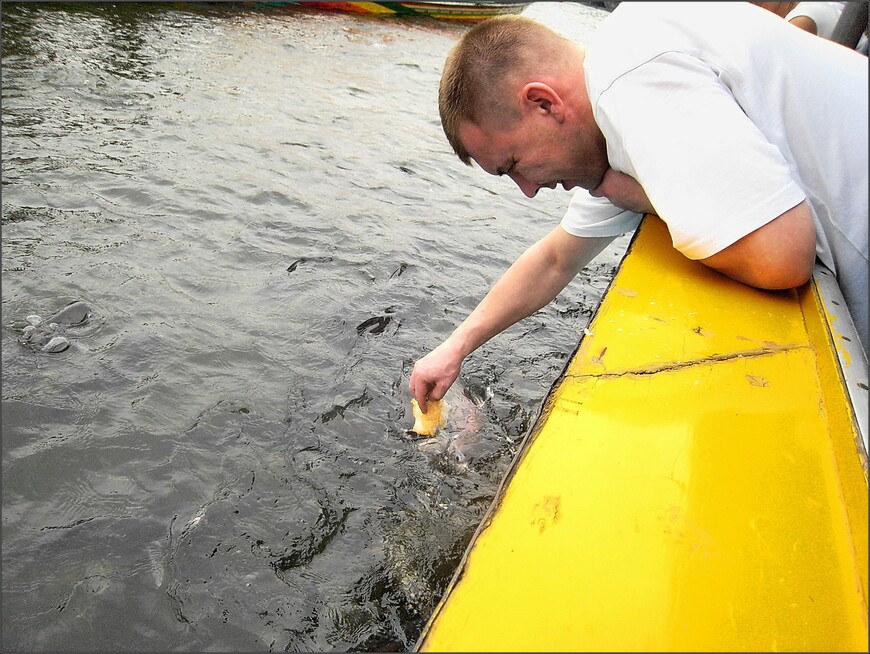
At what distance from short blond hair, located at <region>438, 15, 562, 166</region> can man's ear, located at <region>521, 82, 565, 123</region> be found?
1.9 inches

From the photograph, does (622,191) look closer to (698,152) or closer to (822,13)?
(698,152)

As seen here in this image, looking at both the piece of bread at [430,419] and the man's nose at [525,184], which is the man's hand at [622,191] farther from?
the piece of bread at [430,419]

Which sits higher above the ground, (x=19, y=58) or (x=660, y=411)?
(x=660, y=411)

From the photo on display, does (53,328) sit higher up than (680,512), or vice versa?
(680,512)

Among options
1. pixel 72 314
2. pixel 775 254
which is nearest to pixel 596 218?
pixel 775 254

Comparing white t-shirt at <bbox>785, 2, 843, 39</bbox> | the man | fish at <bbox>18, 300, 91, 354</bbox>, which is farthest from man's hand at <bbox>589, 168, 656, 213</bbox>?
white t-shirt at <bbox>785, 2, 843, 39</bbox>

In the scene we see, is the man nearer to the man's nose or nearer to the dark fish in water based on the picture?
the man's nose

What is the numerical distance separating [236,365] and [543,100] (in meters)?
1.78

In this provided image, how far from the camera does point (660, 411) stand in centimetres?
130

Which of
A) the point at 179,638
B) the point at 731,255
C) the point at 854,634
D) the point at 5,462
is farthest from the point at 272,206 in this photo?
the point at 854,634

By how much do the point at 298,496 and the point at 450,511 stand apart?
514mm

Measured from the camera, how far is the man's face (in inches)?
69.2

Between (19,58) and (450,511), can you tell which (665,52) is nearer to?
(450,511)

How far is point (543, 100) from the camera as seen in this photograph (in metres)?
1.72
